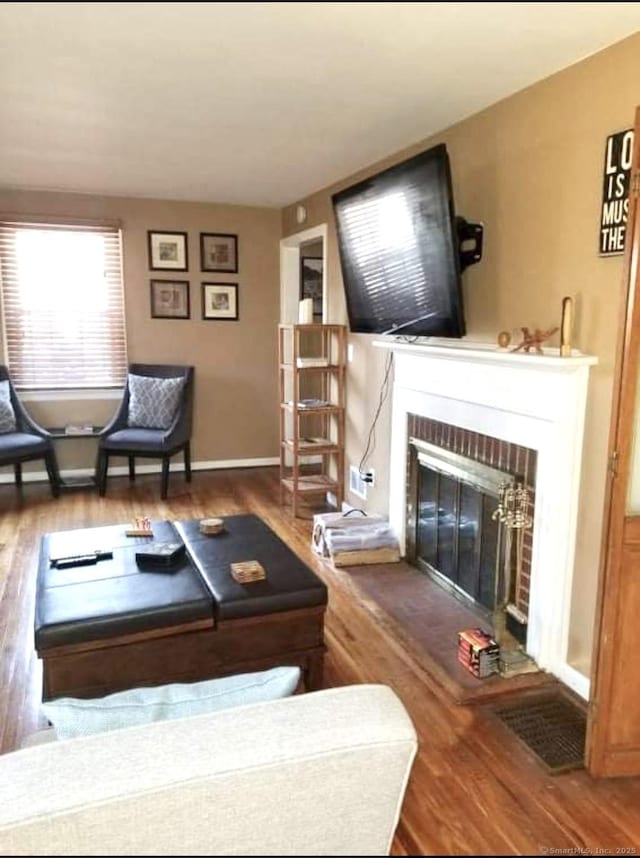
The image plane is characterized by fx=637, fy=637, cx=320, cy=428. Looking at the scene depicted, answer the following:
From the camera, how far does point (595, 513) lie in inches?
90.1

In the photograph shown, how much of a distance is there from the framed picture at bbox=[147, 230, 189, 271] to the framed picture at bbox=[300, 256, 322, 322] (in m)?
1.07

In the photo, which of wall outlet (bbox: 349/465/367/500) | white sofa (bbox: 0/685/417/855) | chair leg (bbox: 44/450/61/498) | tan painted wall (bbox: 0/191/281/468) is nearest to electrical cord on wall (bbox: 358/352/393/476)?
wall outlet (bbox: 349/465/367/500)

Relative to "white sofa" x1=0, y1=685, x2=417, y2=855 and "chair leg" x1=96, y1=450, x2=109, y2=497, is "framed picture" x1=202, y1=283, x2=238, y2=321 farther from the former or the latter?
"white sofa" x1=0, y1=685, x2=417, y2=855

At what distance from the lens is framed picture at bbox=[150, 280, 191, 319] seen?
543 centimetres

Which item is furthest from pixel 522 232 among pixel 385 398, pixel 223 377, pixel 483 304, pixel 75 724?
pixel 223 377

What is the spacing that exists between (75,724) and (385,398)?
3.04 meters

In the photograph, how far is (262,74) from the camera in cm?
229

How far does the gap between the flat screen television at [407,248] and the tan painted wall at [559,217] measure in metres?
0.18

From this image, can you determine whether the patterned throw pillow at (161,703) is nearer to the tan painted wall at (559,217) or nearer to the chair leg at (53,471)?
the tan painted wall at (559,217)

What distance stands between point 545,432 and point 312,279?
3.88m

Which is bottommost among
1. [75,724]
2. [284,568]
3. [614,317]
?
[284,568]

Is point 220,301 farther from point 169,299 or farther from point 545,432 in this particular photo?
point 545,432

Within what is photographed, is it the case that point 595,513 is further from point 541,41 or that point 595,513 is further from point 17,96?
point 17,96

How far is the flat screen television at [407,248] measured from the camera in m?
2.68
